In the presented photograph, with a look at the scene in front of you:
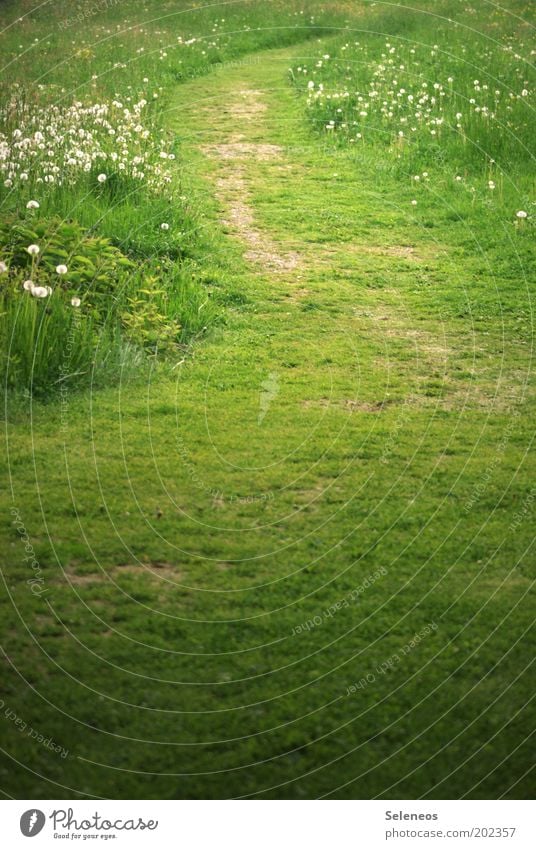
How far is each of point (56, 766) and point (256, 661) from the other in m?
1.13

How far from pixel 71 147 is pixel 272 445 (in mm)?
5472

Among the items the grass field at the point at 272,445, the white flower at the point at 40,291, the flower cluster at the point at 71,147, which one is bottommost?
the grass field at the point at 272,445

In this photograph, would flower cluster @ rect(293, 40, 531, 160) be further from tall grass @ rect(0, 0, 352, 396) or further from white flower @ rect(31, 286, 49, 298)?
white flower @ rect(31, 286, 49, 298)

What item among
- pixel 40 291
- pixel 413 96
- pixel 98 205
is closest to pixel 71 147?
pixel 98 205

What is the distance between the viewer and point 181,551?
247 inches

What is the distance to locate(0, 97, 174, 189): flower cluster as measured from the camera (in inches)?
419

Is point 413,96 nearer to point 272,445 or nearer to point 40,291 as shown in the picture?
point 40,291

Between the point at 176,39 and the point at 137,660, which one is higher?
the point at 176,39

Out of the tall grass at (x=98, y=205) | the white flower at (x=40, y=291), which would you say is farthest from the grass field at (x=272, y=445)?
the white flower at (x=40, y=291)

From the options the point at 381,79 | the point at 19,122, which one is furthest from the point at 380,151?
the point at 19,122

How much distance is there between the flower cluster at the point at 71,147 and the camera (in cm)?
1064

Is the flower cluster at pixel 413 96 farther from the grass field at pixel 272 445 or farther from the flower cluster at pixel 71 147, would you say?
the flower cluster at pixel 71 147

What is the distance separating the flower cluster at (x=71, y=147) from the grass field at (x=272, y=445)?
5 centimetres
